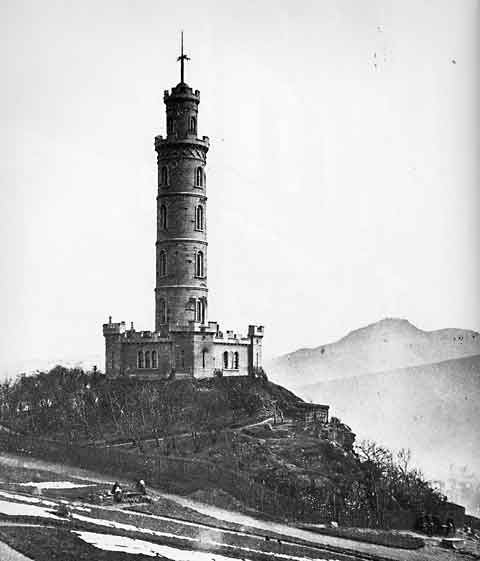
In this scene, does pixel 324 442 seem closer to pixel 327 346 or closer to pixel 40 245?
pixel 327 346

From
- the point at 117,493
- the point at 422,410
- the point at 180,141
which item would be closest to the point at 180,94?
the point at 180,141

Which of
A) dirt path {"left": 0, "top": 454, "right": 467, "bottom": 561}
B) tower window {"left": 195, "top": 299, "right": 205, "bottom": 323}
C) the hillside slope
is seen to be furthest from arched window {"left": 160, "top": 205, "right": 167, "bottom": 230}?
dirt path {"left": 0, "top": 454, "right": 467, "bottom": 561}

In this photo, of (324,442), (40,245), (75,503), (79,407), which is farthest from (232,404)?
(40,245)

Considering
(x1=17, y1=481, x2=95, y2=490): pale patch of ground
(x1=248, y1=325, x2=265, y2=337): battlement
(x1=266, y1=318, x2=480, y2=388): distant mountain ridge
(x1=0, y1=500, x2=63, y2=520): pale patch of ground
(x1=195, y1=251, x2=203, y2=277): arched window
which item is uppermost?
(x1=195, y1=251, x2=203, y2=277): arched window

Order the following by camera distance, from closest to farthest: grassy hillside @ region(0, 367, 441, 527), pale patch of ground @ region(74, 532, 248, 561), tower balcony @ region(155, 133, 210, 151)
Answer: pale patch of ground @ region(74, 532, 248, 561) < grassy hillside @ region(0, 367, 441, 527) < tower balcony @ region(155, 133, 210, 151)

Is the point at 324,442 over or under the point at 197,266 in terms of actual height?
under

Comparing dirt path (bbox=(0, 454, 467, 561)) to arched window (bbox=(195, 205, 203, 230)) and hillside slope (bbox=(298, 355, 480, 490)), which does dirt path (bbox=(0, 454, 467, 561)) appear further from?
arched window (bbox=(195, 205, 203, 230))
